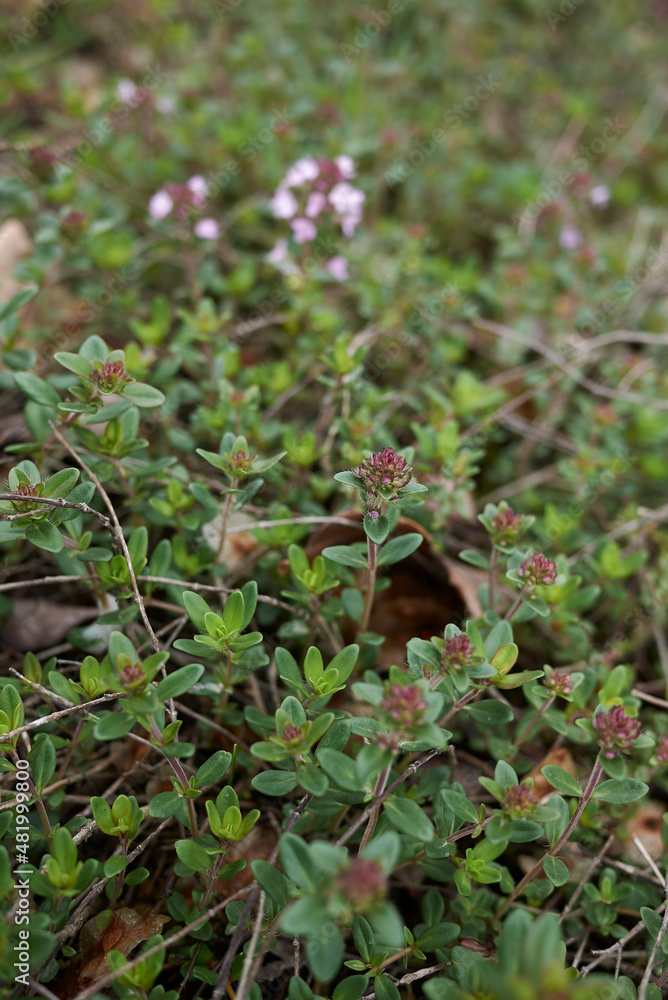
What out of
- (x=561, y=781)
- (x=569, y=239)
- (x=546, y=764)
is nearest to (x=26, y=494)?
(x=561, y=781)

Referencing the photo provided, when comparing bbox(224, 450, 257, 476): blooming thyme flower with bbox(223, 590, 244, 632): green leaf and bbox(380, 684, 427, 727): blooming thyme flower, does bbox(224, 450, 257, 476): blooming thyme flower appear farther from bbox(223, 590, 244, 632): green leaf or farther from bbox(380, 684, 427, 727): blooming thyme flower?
bbox(380, 684, 427, 727): blooming thyme flower

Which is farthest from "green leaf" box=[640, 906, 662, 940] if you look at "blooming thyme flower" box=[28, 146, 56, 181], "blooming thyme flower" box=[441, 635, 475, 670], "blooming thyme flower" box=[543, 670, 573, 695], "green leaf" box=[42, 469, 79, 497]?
"blooming thyme flower" box=[28, 146, 56, 181]

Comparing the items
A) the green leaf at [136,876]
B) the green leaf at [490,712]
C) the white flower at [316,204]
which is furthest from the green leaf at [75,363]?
the white flower at [316,204]

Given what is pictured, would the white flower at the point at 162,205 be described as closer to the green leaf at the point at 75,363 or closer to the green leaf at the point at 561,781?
the green leaf at the point at 75,363

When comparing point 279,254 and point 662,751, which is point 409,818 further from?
point 279,254

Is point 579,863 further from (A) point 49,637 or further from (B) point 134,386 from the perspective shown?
(B) point 134,386

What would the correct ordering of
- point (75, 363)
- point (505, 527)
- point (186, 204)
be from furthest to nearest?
point (186, 204) < point (505, 527) < point (75, 363)

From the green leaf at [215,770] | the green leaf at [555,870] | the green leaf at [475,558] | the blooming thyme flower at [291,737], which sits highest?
the blooming thyme flower at [291,737]

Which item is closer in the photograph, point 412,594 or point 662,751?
point 662,751
